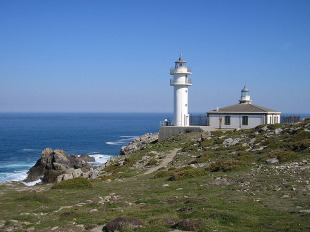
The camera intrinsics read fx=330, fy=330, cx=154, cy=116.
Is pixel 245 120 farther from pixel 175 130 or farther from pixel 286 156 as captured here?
pixel 286 156

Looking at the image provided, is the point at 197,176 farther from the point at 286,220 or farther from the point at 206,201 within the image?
the point at 286,220

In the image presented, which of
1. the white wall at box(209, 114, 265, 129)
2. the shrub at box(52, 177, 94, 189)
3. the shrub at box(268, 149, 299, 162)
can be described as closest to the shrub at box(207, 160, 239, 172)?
the shrub at box(268, 149, 299, 162)

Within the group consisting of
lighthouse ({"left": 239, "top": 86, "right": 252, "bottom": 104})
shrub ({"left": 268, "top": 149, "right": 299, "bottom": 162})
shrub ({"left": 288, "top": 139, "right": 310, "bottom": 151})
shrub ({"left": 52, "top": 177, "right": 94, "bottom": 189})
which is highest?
lighthouse ({"left": 239, "top": 86, "right": 252, "bottom": 104})

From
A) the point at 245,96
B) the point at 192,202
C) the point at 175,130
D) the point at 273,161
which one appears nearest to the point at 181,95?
the point at 175,130

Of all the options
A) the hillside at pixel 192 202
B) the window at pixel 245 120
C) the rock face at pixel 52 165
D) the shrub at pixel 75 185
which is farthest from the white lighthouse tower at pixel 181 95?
the shrub at pixel 75 185

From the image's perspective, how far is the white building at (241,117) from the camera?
39.9 metres

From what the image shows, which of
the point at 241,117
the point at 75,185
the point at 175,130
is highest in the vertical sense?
the point at 241,117

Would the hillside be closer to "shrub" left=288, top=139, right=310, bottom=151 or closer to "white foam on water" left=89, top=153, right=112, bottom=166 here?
"shrub" left=288, top=139, right=310, bottom=151

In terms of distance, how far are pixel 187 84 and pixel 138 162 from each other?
16884 millimetres

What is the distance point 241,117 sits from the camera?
40531mm

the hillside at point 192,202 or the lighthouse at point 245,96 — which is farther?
the lighthouse at point 245,96

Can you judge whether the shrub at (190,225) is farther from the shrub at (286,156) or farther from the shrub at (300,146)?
the shrub at (300,146)

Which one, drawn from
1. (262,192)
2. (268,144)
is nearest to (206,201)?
(262,192)

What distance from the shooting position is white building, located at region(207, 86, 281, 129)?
3988cm
